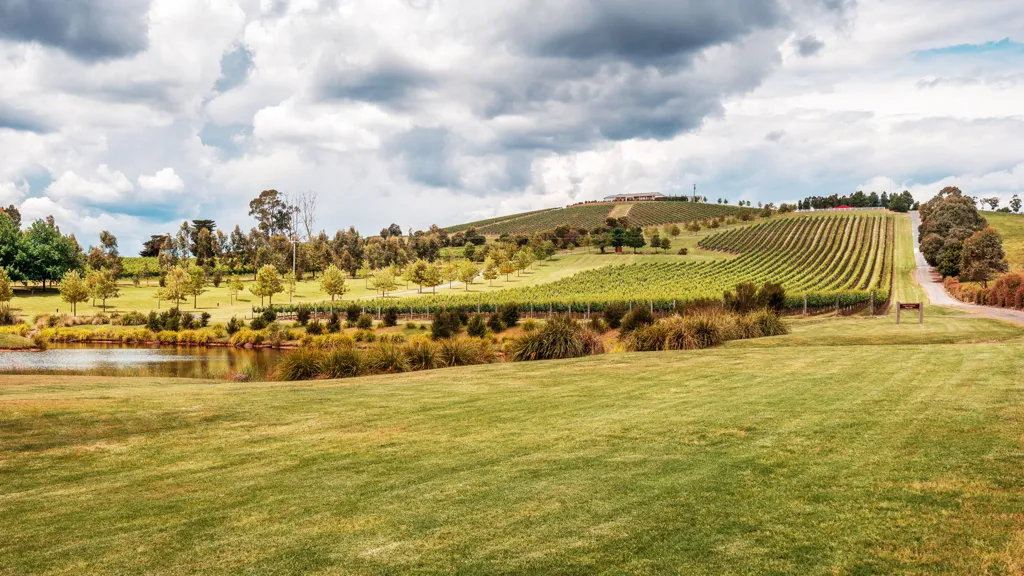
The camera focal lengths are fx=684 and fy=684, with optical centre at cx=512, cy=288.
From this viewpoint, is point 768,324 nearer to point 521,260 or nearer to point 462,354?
point 462,354

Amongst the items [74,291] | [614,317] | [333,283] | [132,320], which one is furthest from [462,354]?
[74,291]

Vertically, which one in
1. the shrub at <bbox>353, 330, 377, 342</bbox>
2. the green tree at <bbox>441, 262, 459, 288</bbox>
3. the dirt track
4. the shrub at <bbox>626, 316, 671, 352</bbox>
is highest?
the green tree at <bbox>441, 262, 459, 288</bbox>

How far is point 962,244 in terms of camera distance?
8106cm

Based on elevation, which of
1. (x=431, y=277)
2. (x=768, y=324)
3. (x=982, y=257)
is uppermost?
(x=982, y=257)

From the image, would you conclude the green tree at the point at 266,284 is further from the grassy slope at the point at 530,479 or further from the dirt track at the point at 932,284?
the dirt track at the point at 932,284

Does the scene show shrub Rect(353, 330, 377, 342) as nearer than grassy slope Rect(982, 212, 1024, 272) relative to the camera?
Yes

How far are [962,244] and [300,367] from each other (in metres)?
84.4

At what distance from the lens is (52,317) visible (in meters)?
59.3

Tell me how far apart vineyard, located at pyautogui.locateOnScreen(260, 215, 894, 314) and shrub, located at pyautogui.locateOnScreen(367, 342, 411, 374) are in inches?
1375

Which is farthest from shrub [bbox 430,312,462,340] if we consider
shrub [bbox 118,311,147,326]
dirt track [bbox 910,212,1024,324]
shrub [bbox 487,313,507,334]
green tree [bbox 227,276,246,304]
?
green tree [bbox 227,276,246,304]

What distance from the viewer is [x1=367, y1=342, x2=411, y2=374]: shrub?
22.6 m

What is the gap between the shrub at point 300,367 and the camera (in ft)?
73.2

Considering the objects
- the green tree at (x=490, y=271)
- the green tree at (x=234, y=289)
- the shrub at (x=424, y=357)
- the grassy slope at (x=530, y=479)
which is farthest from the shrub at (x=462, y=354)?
the green tree at (x=490, y=271)

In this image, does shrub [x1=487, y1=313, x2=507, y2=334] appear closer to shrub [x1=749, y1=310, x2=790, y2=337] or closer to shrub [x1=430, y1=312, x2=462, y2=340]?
shrub [x1=430, y1=312, x2=462, y2=340]
